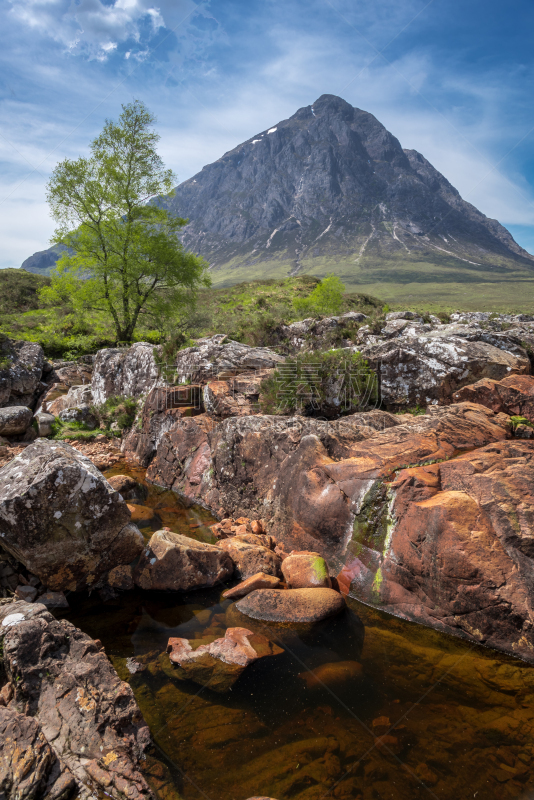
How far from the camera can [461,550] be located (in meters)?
6.03

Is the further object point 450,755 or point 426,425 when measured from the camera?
point 426,425

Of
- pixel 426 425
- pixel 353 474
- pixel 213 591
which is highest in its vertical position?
pixel 426 425

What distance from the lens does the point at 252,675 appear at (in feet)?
17.9

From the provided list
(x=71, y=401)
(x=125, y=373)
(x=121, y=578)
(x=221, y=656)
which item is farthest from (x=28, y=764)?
(x=71, y=401)

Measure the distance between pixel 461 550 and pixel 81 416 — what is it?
17.3 m

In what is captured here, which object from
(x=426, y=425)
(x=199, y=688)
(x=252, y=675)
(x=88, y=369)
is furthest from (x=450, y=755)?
(x=88, y=369)

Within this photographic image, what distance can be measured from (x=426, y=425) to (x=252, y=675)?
6164 mm

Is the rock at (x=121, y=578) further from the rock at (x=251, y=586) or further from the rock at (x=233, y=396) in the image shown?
the rock at (x=233, y=396)

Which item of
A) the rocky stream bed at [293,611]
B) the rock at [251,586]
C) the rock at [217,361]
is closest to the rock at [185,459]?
the rocky stream bed at [293,611]

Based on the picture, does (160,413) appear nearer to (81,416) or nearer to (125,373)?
(125,373)

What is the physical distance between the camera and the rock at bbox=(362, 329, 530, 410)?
1121 centimetres

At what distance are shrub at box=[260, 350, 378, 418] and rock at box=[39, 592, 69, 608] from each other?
24.8 ft

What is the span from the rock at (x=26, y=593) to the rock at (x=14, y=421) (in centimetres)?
1167

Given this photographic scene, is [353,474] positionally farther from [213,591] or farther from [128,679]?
[128,679]
